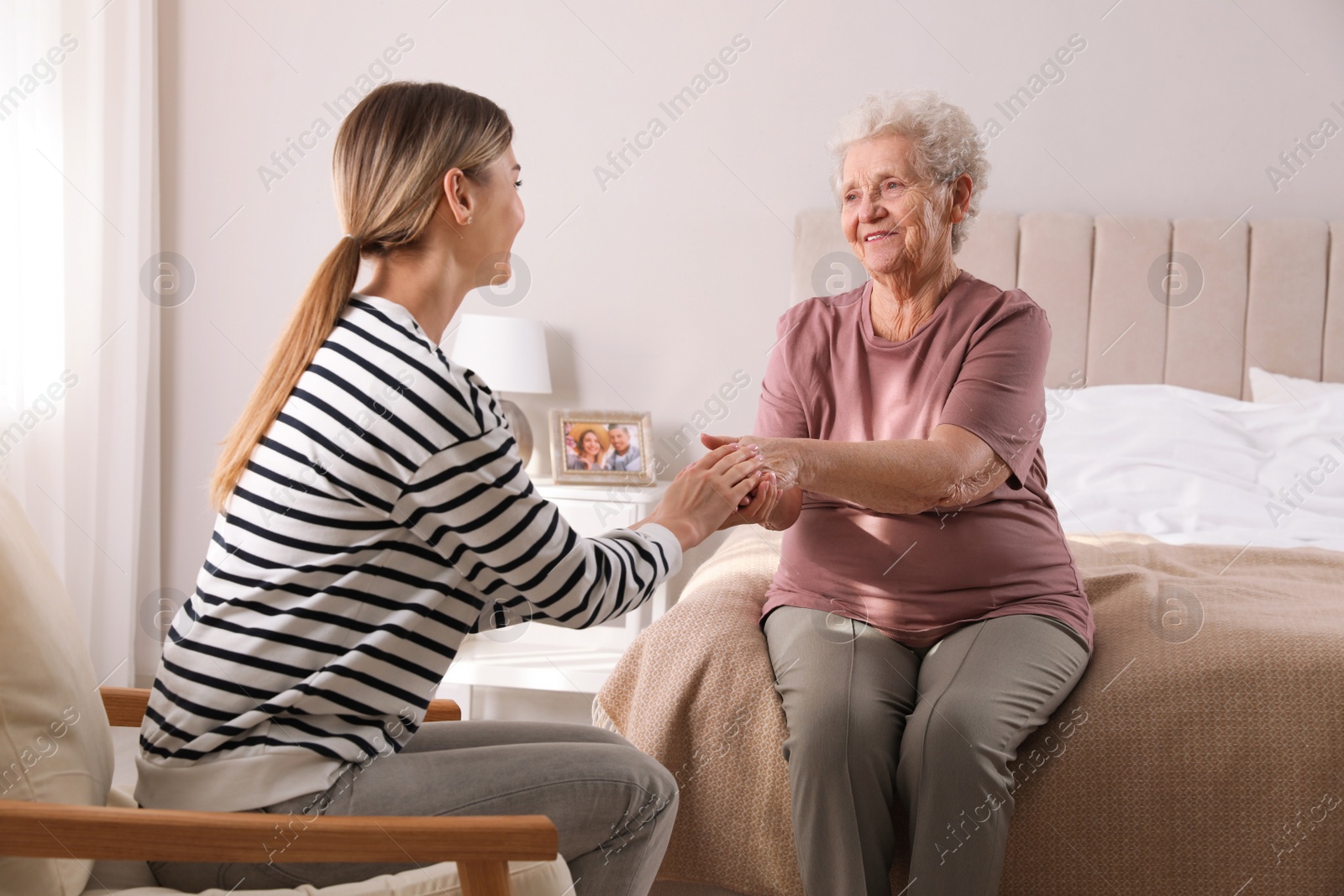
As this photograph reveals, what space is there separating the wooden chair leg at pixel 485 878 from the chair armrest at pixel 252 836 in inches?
0.7

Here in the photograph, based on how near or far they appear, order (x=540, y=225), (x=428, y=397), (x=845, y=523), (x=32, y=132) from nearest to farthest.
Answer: (x=428, y=397) → (x=845, y=523) → (x=32, y=132) → (x=540, y=225)

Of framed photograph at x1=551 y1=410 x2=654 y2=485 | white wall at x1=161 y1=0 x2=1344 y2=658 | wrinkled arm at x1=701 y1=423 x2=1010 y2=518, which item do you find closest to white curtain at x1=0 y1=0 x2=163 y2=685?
white wall at x1=161 y1=0 x2=1344 y2=658

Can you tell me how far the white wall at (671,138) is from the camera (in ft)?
10.2

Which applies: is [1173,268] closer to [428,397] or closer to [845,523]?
[845,523]

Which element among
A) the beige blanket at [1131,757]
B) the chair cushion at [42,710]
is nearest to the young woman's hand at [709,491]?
the beige blanket at [1131,757]

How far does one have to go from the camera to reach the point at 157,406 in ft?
11.1

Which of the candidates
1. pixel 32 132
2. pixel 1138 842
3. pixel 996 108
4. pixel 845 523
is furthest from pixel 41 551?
pixel 996 108

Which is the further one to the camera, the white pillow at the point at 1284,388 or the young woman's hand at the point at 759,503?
the white pillow at the point at 1284,388

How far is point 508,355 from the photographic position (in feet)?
10.3

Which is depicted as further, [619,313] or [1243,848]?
[619,313]

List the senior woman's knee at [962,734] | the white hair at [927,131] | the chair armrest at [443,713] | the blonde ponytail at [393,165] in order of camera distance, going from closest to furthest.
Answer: the blonde ponytail at [393,165] < the senior woman's knee at [962,734] < the chair armrest at [443,713] < the white hair at [927,131]

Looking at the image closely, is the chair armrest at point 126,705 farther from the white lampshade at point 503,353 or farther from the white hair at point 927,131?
the white lampshade at point 503,353

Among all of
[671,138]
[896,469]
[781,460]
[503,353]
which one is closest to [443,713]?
[781,460]

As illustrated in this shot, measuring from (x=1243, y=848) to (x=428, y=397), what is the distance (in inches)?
43.6
